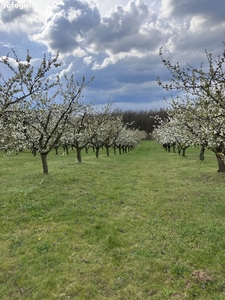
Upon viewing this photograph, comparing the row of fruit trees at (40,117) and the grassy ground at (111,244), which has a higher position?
the row of fruit trees at (40,117)

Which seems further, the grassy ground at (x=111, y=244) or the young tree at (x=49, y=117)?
the young tree at (x=49, y=117)

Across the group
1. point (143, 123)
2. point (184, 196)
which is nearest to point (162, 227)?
point (184, 196)

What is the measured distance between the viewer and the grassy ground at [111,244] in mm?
5211

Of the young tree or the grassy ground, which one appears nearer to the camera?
the grassy ground

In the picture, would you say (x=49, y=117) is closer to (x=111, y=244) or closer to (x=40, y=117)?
(x=40, y=117)

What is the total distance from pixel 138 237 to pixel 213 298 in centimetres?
310

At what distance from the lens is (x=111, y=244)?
7055 millimetres

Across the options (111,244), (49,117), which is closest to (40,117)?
(49,117)

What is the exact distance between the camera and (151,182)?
1600cm

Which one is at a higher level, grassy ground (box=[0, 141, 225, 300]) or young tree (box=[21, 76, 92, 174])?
young tree (box=[21, 76, 92, 174])

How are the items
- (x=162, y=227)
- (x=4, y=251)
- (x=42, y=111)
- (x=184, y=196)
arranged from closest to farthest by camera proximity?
(x=4, y=251) → (x=162, y=227) → (x=184, y=196) → (x=42, y=111)

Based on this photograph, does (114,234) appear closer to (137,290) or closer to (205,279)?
(137,290)

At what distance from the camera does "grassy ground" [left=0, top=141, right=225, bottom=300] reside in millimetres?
5211

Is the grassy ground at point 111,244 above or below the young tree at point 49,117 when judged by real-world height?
below
